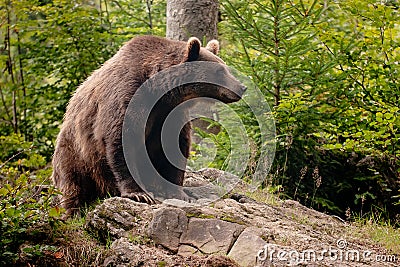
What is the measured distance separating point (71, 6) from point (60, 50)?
756mm

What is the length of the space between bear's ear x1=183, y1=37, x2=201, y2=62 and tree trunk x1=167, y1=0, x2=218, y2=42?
1.57m

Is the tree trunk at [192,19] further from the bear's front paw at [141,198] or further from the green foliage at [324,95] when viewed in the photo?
the bear's front paw at [141,198]

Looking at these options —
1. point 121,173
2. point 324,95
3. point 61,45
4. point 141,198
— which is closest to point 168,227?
point 141,198

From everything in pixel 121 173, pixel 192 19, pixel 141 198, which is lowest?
pixel 141 198

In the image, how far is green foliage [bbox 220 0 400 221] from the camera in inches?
257

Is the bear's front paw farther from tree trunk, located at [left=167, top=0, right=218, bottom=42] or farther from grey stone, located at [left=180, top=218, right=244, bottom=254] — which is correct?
tree trunk, located at [left=167, top=0, right=218, bottom=42]

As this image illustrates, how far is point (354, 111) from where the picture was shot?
6.75m

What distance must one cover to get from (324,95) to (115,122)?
3.05m

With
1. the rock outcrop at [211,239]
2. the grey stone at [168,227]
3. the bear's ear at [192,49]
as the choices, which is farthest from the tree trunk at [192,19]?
the grey stone at [168,227]

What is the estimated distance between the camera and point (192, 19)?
7.46 meters

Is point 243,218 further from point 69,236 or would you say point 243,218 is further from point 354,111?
point 354,111

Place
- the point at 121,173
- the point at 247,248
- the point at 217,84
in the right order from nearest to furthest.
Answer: the point at 247,248, the point at 121,173, the point at 217,84

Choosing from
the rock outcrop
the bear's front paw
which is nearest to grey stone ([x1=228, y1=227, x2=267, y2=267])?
the rock outcrop

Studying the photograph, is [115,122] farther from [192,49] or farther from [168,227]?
[168,227]
